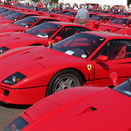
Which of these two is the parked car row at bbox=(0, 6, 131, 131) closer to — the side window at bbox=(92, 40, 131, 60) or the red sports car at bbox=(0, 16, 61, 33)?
the side window at bbox=(92, 40, 131, 60)

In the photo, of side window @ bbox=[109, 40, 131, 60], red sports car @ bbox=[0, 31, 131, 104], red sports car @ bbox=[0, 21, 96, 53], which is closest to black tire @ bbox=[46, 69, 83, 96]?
red sports car @ bbox=[0, 31, 131, 104]

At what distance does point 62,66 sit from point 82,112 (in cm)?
172

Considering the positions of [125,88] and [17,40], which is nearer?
[125,88]

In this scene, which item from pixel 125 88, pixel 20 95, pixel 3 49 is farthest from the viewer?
pixel 3 49

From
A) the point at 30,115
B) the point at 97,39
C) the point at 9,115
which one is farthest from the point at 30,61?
the point at 30,115

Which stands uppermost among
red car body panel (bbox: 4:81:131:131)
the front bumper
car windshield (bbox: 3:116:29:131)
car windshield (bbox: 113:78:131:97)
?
car windshield (bbox: 113:78:131:97)

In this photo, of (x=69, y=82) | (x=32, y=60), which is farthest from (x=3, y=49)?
(x=69, y=82)

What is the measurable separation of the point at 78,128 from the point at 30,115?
63cm

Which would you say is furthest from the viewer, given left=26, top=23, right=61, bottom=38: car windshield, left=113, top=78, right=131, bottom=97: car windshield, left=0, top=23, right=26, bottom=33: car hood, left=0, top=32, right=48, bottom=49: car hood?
left=0, top=23, right=26, bottom=33: car hood

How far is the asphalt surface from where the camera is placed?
11.6 feet

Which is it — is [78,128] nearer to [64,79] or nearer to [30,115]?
[30,115]

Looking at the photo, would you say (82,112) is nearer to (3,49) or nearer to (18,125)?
(18,125)

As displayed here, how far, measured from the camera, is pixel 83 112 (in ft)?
7.98

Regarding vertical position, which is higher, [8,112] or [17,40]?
[17,40]
